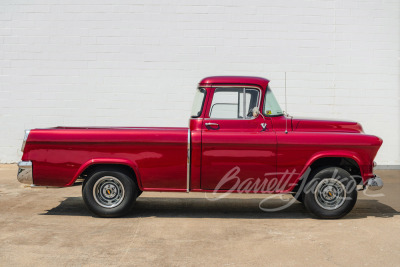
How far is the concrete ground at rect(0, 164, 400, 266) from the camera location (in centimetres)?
471

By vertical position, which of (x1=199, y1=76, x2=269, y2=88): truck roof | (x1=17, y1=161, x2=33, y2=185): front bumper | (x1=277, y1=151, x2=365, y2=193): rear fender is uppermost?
(x1=199, y1=76, x2=269, y2=88): truck roof

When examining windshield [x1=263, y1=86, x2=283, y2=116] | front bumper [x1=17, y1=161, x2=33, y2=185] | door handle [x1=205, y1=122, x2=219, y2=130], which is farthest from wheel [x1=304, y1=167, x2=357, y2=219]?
front bumper [x1=17, y1=161, x2=33, y2=185]

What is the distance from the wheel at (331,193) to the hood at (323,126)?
25.6 inches

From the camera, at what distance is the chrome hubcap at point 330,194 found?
6.51 meters

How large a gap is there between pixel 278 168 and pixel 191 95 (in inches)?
221

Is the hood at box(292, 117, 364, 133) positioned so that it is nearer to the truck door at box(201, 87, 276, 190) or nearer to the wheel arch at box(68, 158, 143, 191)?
the truck door at box(201, 87, 276, 190)

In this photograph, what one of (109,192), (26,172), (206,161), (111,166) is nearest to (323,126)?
(206,161)

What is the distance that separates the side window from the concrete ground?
148cm

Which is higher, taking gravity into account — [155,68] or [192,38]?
[192,38]

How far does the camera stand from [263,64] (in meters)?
11.8

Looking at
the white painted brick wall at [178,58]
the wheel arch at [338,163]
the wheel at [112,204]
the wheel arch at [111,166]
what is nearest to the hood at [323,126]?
the wheel arch at [338,163]

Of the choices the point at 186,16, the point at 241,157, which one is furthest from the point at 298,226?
the point at 186,16

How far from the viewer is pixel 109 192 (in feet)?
21.7

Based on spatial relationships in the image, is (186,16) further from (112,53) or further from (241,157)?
(241,157)
